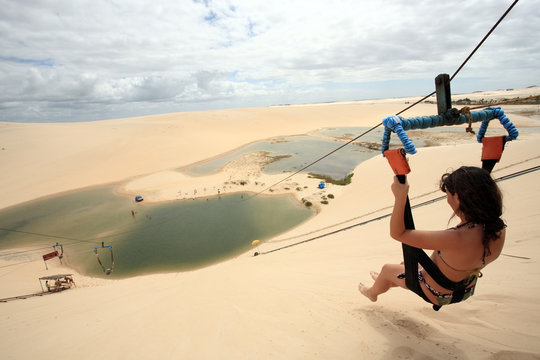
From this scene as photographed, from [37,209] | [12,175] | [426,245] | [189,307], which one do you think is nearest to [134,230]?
[37,209]

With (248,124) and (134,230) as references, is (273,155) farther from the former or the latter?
(248,124)

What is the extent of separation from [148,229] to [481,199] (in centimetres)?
1704

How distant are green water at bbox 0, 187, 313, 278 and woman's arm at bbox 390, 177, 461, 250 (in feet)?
36.6

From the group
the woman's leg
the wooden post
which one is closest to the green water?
the woman's leg

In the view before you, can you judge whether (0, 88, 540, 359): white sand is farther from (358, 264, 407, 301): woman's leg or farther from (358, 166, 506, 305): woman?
(358, 166, 506, 305): woman

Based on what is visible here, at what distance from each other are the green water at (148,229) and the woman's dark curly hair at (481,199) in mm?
11471

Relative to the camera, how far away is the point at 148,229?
1584 cm

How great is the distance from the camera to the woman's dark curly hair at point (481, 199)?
183 cm

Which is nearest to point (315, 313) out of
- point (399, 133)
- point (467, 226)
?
point (467, 226)

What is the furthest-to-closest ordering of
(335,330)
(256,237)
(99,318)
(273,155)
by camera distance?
(273,155) → (256,237) → (99,318) → (335,330)

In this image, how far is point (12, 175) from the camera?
27953 millimetres

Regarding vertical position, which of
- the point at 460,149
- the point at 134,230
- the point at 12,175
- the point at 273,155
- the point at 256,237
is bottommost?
the point at 256,237

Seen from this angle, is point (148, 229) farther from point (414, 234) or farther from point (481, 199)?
point (481, 199)

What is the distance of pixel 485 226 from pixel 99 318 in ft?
19.9
